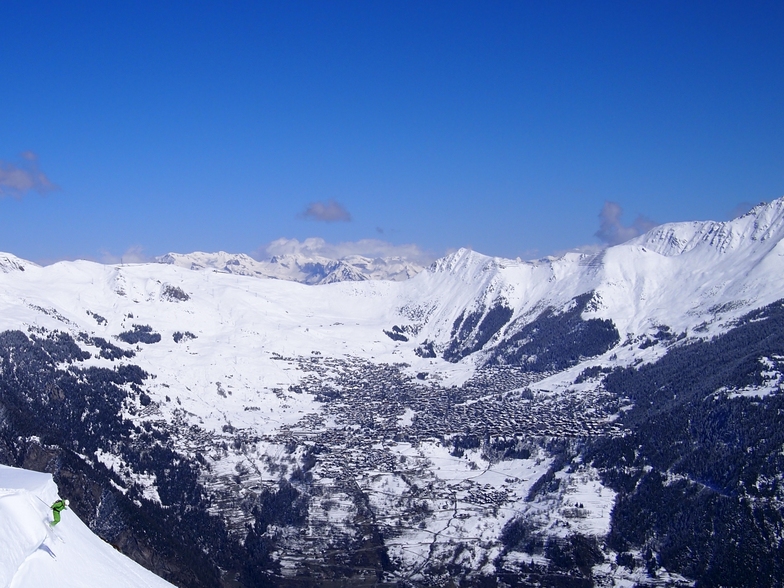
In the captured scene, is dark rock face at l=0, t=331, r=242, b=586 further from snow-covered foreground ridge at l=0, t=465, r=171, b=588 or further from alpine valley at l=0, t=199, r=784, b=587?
snow-covered foreground ridge at l=0, t=465, r=171, b=588

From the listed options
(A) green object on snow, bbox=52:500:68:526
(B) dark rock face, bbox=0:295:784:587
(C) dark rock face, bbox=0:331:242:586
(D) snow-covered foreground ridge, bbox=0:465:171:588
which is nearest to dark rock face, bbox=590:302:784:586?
(B) dark rock face, bbox=0:295:784:587

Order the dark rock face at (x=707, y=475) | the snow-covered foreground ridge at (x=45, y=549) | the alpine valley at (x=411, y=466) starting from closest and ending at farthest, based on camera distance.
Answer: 1. the snow-covered foreground ridge at (x=45, y=549)
2. the dark rock face at (x=707, y=475)
3. the alpine valley at (x=411, y=466)

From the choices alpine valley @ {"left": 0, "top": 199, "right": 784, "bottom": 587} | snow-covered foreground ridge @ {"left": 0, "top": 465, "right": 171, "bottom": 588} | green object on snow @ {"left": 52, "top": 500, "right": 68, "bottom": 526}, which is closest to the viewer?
snow-covered foreground ridge @ {"left": 0, "top": 465, "right": 171, "bottom": 588}

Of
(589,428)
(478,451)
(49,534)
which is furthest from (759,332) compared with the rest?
(49,534)

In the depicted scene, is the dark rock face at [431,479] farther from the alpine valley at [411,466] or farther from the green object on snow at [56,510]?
the green object on snow at [56,510]

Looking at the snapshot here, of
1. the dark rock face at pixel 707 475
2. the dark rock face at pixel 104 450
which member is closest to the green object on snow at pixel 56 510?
the dark rock face at pixel 104 450

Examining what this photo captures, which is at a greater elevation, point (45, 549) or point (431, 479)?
point (431, 479)

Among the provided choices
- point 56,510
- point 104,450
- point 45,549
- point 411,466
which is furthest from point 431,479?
point 45,549

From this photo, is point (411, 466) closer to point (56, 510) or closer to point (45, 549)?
point (56, 510)
